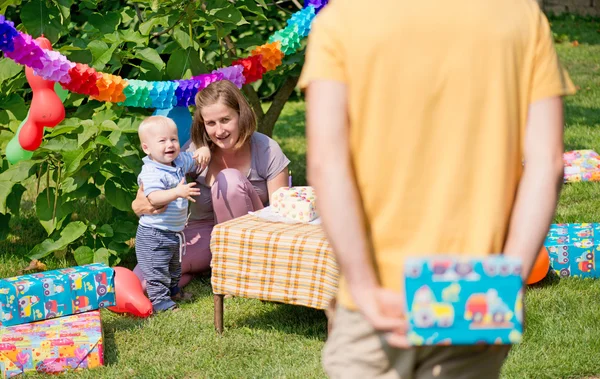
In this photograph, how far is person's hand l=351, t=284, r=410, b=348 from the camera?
138cm

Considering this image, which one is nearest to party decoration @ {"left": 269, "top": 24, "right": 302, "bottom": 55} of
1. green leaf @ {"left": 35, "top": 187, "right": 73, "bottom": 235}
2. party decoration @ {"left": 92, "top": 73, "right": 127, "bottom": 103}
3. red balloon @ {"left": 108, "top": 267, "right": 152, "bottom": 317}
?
party decoration @ {"left": 92, "top": 73, "right": 127, "bottom": 103}

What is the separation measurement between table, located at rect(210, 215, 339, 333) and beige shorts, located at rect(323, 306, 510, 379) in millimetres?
1953

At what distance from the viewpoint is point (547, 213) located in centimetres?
145

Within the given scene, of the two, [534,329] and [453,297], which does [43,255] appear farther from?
[453,297]

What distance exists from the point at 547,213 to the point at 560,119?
0.16m

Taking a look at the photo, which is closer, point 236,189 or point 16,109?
point 236,189

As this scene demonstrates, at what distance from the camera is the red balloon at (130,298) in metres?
4.03

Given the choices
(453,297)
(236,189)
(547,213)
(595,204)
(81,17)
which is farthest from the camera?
(81,17)

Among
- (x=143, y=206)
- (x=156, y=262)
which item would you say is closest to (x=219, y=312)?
(x=156, y=262)

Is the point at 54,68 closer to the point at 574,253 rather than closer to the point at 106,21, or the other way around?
the point at 106,21

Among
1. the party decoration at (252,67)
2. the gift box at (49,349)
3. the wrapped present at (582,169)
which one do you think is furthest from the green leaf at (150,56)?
the wrapped present at (582,169)

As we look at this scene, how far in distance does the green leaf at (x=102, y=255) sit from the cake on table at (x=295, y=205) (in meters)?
1.04

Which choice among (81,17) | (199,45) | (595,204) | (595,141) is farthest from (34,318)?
(595,141)

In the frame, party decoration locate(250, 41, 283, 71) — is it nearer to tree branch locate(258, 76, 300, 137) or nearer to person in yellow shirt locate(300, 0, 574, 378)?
tree branch locate(258, 76, 300, 137)
